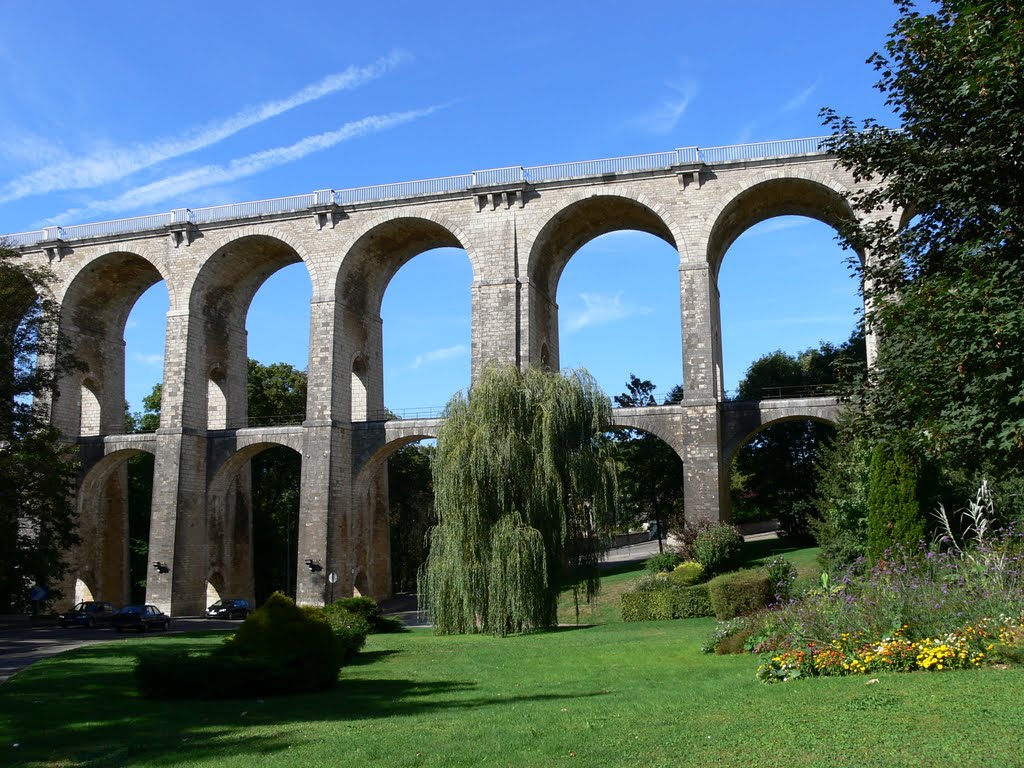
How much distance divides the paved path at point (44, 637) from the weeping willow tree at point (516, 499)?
25.7 feet

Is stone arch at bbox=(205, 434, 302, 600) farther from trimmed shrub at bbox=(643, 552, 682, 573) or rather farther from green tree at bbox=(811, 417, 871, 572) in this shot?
green tree at bbox=(811, 417, 871, 572)

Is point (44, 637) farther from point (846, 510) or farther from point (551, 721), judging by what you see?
point (551, 721)

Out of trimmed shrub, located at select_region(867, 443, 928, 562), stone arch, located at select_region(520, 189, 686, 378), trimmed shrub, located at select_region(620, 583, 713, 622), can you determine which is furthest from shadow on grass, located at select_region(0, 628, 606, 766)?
stone arch, located at select_region(520, 189, 686, 378)

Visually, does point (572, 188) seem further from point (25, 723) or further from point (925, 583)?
point (25, 723)

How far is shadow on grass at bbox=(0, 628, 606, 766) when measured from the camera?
8070mm

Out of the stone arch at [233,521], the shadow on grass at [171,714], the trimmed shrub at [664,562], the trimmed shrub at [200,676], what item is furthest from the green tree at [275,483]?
the trimmed shrub at [200,676]

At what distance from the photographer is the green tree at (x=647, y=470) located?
40250mm

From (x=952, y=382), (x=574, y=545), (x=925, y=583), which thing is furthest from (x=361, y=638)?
(x=952, y=382)

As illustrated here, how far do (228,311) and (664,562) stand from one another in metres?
18.6

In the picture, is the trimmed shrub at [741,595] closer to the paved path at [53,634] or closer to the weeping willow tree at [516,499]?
the weeping willow tree at [516,499]

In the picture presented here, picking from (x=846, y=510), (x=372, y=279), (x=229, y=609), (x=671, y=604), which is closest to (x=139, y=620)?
(x=229, y=609)

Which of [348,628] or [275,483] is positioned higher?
[275,483]

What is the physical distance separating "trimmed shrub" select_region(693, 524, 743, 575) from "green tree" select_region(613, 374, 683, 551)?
516 inches

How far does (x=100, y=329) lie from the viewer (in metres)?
36.3
